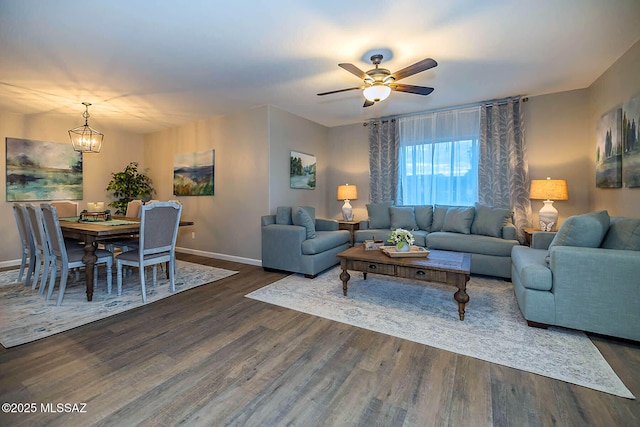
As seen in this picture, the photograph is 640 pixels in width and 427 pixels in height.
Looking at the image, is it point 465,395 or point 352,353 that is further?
point 352,353

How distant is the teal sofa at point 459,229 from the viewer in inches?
142

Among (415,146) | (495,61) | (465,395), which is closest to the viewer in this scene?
(465,395)

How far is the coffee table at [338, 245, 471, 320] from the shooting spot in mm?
2488

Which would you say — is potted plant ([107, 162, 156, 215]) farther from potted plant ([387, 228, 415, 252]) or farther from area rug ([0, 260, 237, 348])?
potted plant ([387, 228, 415, 252])


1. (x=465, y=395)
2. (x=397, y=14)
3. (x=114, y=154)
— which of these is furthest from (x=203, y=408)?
(x=114, y=154)

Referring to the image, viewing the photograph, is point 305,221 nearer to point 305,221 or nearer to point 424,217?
point 305,221

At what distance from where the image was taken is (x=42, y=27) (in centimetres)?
229

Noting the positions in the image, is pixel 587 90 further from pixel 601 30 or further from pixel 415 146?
pixel 415 146

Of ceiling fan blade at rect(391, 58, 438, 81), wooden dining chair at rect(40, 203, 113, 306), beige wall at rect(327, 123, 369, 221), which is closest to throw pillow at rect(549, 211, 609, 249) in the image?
ceiling fan blade at rect(391, 58, 438, 81)

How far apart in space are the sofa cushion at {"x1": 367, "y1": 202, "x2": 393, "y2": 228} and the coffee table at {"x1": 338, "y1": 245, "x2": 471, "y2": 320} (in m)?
1.64

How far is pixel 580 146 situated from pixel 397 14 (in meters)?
3.56

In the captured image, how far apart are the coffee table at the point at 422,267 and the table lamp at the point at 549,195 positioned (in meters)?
1.61

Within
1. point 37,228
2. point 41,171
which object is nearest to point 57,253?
point 37,228

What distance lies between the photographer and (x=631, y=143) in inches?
106
